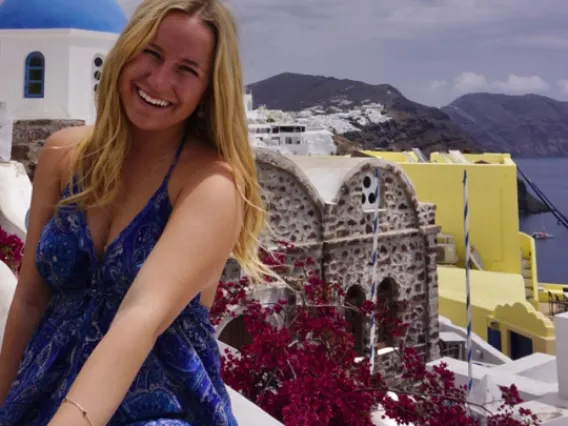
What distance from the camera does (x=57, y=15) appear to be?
32.2ft

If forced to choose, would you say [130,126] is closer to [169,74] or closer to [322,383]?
[169,74]

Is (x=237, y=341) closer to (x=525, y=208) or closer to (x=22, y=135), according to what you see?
(x=22, y=135)

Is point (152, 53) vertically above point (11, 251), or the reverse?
point (152, 53)

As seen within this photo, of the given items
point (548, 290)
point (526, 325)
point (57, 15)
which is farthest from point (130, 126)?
point (548, 290)

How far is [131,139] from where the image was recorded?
4.80ft

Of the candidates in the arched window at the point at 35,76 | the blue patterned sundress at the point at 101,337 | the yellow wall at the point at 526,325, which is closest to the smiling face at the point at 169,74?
the blue patterned sundress at the point at 101,337

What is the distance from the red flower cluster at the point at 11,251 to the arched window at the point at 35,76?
6219 millimetres

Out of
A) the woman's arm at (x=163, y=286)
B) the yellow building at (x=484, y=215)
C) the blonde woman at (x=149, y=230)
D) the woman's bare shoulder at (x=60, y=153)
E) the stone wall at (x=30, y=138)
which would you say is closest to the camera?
the woman's arm at (x=163, y=286)

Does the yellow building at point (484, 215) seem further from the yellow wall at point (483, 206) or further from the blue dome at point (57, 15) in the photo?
the blue dome at point (57, 15)

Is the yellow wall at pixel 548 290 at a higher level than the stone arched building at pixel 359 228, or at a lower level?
lower

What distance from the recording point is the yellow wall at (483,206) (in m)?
19.5

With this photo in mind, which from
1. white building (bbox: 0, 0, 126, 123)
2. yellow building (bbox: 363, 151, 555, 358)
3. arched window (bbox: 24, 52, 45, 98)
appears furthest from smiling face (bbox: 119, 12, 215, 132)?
yellow building (bbox: 363, 151, 555, 358)

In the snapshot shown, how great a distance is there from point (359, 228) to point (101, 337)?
743 centimetres

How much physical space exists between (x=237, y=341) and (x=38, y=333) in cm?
632
